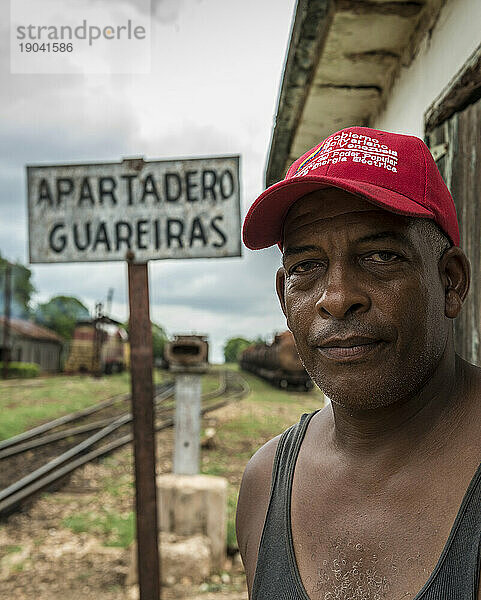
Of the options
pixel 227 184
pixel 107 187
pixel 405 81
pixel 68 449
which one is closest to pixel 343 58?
pixel 405 81

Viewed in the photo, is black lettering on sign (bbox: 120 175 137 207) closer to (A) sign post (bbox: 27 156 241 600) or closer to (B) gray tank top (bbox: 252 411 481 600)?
(A) sign post (bbox: 27 156 241 600)

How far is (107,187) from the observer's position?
3.54 metres

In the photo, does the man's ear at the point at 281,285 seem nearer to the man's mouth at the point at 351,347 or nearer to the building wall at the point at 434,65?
the man's mouth at the point at 351,347

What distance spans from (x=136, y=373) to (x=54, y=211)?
109 cm

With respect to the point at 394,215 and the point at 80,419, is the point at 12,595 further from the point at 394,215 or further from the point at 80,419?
the point at 80,419

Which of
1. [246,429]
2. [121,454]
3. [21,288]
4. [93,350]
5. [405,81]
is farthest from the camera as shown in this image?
[21,288]

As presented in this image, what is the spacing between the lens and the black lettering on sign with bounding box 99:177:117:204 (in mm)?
3526

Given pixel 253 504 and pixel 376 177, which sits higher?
pixel 376 177

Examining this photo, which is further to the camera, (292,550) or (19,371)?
(19,371)

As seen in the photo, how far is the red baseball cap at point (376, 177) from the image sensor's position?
4.05ft

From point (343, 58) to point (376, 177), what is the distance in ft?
6.31

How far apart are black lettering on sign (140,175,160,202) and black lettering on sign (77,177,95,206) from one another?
31 cm

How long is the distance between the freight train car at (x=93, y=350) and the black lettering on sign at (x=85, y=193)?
31.5 meters

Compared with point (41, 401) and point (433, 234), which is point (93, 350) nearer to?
point (41, 401)
